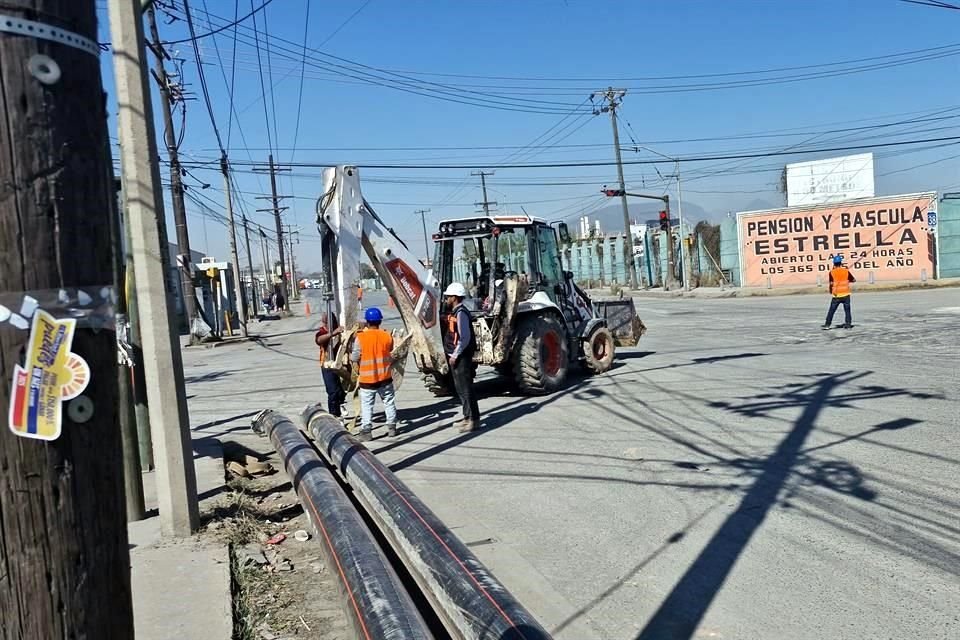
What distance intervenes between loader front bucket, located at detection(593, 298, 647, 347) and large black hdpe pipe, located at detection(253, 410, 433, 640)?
29.5ft

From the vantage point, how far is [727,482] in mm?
6742

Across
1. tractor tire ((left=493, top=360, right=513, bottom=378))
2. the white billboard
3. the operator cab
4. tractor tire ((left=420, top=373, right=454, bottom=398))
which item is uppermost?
the white billboard

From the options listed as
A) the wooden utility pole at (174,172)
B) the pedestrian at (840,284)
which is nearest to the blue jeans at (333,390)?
the pedestrian at (840,284)

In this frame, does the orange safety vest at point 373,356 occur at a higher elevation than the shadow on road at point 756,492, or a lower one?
higher

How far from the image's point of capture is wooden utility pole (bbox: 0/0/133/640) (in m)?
1.64

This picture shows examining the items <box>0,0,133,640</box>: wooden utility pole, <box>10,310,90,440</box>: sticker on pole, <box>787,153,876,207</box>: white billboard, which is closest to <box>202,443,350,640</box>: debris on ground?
<box>0,0,133,640</box>: wooden utility pole

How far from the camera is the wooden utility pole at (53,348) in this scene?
5.38 ft

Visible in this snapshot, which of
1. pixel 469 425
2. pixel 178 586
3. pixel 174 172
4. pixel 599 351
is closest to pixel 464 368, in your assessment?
pixel 469 425

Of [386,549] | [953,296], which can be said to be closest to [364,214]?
[386,549]

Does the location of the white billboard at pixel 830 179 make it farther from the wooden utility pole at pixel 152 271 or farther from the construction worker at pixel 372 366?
the wooden utility pole at pixel 152 271

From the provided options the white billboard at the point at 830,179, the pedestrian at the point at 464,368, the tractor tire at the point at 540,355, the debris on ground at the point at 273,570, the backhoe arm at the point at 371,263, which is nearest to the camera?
the debris on ground at the point at 273,570

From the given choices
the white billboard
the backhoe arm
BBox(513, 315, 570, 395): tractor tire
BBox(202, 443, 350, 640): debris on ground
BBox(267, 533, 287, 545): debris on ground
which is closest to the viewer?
BBox(202, 443, 350, 640): debris on ground

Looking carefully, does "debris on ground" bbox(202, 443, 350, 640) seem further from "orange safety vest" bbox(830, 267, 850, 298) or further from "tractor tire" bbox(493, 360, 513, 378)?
"orange safety vest" bbox(830, 267, 850, 298)

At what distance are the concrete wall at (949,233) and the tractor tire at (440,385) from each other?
30918 millimetres
